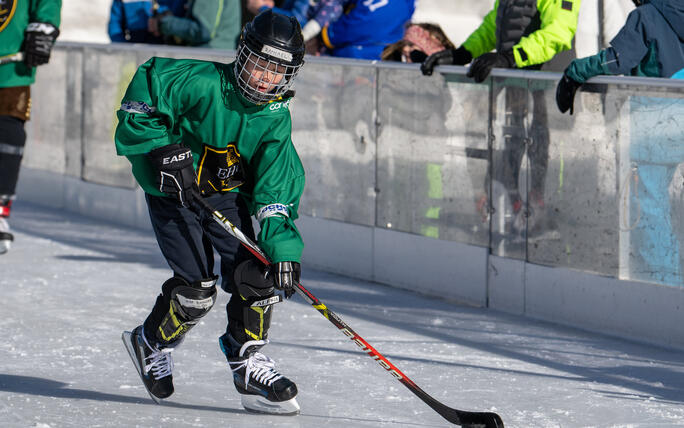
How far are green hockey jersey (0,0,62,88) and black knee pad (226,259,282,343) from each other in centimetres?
333

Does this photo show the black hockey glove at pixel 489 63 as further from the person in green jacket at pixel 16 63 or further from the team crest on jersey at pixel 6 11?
the team crest on jersey at pixel 6 11

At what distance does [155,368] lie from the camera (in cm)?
439

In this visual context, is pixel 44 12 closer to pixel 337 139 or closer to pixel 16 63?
pixel 16 63

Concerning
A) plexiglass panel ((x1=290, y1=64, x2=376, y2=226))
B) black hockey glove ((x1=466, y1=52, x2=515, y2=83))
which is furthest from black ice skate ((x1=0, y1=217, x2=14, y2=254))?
black hockey glove ((x1=466, y1=52, x2=515, y2=83))

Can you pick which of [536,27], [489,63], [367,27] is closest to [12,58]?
[367,27]

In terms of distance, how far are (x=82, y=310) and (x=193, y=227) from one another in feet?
5.85

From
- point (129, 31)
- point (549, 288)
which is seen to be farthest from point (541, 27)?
point (129, 31)

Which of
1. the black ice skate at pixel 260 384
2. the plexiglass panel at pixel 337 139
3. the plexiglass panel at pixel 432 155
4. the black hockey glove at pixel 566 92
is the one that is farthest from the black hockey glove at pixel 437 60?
the black ice skate at pixel 260 384

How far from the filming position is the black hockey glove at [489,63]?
5.98 m

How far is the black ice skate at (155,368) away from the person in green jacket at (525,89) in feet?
7.18

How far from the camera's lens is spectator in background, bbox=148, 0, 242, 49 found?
824cm

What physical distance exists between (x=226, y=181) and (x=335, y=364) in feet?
3.59

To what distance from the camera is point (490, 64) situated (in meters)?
5.97

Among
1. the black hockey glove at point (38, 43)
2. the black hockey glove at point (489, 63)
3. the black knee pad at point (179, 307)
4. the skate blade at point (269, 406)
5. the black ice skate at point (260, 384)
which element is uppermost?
the black hockey glove at point (38, 43)
